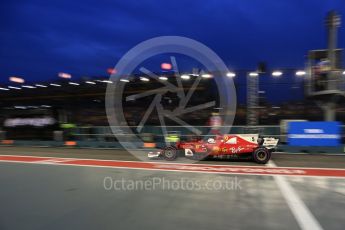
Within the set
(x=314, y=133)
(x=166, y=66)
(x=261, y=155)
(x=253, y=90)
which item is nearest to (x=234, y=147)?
(x=261, y=155)

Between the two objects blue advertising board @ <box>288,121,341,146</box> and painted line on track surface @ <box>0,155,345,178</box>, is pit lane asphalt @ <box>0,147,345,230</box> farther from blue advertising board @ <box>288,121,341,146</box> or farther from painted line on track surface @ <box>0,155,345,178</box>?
blue advertising board @ <box>288,121,341,146</box>

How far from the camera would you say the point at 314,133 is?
53.1 feet

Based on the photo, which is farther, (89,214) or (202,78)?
(202,78)

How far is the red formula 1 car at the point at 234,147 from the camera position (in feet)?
41.4

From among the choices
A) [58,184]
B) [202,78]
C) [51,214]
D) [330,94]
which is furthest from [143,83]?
[51,214]

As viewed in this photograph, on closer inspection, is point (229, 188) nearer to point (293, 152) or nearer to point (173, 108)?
point (293, 152)

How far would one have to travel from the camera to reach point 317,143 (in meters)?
16.2

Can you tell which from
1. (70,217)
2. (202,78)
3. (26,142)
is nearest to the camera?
(70,217)

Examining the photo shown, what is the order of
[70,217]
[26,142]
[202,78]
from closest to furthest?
[70,217] → [26,142] → [202,78]

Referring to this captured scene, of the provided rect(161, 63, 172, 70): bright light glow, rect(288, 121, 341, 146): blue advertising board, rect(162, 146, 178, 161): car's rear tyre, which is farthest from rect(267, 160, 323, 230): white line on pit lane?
rect(161, 63, 172, 70): bright light glow

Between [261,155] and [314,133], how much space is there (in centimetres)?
476

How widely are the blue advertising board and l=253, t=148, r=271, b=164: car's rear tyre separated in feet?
14.5

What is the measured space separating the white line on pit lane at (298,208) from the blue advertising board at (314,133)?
7.58 metres

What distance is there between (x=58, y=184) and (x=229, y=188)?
402cm
